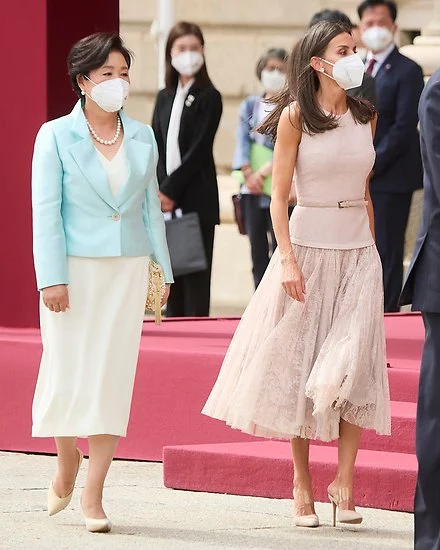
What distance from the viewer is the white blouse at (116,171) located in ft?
20.8

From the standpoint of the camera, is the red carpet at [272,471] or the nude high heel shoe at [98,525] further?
the red carpet at [272,471]

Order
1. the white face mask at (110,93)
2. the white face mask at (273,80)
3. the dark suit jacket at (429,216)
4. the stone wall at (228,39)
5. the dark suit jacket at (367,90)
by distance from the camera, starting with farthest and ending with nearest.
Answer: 1. the stone wall at (228,39)
2. the white face mask at (273,80)
3. the dark suit jacket at (367,90)
4. the white face mask at (110,93)
5. the dark suit jacket at (429,216)

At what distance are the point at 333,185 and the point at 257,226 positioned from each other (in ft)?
15.4

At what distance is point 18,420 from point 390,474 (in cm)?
178

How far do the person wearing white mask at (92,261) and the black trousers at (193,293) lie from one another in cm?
353

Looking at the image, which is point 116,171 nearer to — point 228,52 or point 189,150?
point 189,150

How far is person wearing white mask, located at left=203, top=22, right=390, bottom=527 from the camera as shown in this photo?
629 centimetres

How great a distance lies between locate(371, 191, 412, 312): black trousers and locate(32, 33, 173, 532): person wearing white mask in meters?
4.08

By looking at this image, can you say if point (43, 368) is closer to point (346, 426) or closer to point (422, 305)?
point (346, 426)

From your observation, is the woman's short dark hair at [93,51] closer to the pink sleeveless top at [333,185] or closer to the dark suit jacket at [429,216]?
the pink sleeveless top at [333,185]

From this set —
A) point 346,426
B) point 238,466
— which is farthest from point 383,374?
point 238,466

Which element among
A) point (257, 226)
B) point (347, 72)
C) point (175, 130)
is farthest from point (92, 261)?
point (257, 226)

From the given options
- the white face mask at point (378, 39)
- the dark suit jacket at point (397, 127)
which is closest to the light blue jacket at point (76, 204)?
the dark suit jacket at point (397, 127)

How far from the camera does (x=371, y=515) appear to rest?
6.61 meters
